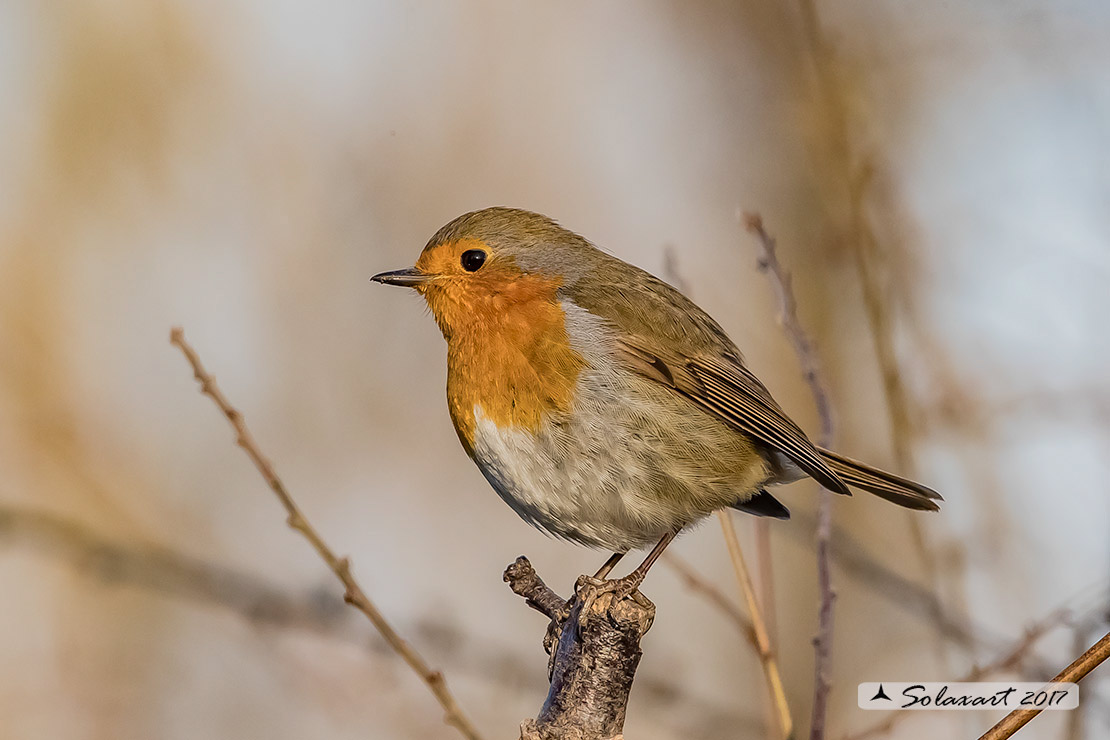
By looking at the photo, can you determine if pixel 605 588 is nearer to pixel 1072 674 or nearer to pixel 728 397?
pixel 728 397

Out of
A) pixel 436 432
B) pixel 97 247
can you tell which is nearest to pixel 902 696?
pixel 436 432

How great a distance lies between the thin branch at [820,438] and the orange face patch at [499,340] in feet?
1.87

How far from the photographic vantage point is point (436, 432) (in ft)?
18.3

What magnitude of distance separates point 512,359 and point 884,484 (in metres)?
1.25

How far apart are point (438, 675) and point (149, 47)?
478 centimetres

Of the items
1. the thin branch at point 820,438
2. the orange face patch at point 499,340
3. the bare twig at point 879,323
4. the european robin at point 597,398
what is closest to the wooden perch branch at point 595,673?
the european robin at point 597,398

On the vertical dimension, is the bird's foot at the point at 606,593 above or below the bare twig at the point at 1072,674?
above

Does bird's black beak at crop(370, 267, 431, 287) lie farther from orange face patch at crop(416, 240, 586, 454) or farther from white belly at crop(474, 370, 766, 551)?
white belly at crop(474, 370, 766, 551)

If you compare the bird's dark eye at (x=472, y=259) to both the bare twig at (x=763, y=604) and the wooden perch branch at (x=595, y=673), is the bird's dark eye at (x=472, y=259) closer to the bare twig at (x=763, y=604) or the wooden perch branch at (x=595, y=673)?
the bare twig at (x=763, y=604)

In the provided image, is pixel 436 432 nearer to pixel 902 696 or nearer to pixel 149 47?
pixel 149 47

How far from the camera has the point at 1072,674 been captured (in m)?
1.41

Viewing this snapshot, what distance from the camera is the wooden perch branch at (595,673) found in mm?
2176

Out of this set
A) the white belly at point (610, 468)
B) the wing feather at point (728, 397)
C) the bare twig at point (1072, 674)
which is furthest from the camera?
the wing feather at point (728, 397)

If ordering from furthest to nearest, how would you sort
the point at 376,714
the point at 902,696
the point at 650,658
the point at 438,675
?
the point at 650,658 → the point at 376,714 → the point at 438,675 → the point at 902,696
